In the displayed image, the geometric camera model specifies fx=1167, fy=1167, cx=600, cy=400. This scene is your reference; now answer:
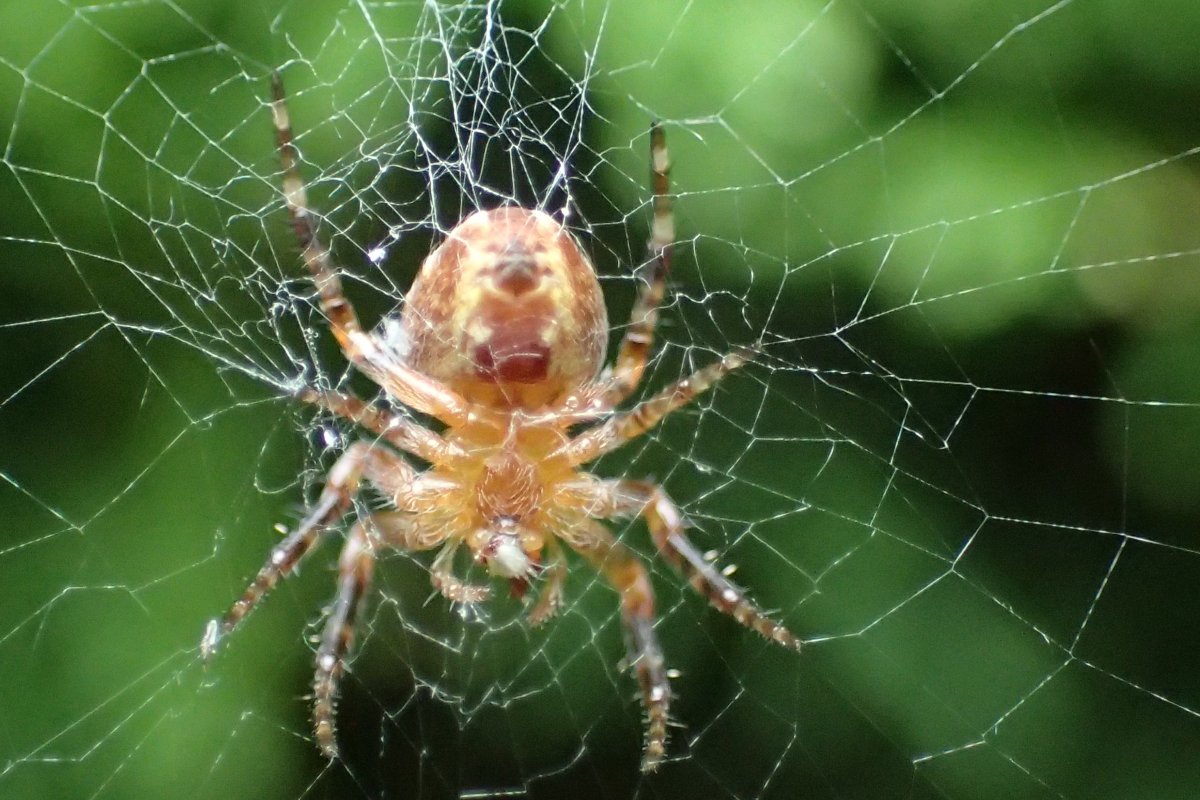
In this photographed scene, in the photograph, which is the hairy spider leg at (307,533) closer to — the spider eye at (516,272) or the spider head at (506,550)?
the spider head at (506,550)

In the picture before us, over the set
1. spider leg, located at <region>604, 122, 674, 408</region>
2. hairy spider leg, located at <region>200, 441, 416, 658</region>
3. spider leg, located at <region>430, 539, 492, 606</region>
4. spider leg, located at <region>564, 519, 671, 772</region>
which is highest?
spider leg, located at <region>604, 122, 674, 408</region>

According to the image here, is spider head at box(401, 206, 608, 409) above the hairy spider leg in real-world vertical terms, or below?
above

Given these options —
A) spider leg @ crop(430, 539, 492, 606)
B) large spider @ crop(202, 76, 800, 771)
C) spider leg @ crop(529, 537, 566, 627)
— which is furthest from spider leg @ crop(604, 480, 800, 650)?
spider leg @ crop(430, 539, 492, 606)

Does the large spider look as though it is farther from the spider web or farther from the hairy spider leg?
the spider web

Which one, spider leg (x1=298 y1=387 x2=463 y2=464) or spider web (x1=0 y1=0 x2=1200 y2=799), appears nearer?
spider leg (x1=298 y1=387 x2=463 y2=464)

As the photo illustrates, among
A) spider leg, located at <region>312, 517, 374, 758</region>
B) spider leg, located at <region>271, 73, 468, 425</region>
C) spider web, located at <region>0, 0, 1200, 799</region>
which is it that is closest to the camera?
spider leg, located at <region>271, 73, 468, 425</region>

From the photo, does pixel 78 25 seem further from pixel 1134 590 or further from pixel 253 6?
pixel 1134 590

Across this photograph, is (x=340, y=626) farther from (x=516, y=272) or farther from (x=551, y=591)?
(x=516, y=272)

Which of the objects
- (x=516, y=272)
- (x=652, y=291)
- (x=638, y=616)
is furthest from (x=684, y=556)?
(x=516, y=272)
